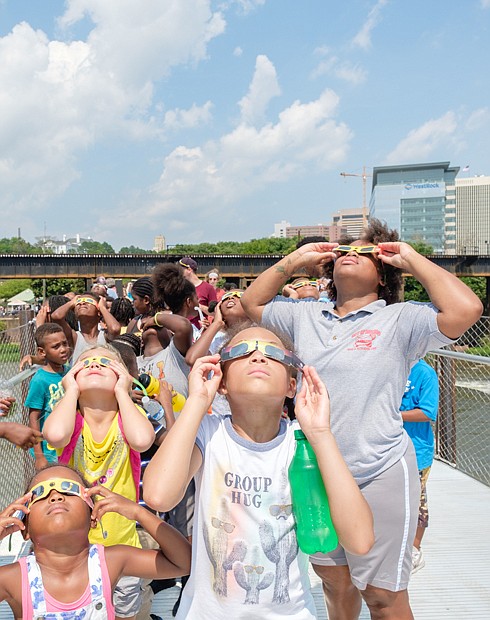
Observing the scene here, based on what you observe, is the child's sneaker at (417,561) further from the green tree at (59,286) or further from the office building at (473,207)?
the office building at (473,207)

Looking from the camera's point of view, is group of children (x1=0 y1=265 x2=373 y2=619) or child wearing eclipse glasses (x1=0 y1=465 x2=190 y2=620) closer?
group of children (x1=0 y1=265 x2=373 y2=619)

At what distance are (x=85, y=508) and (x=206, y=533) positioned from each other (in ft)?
1.40

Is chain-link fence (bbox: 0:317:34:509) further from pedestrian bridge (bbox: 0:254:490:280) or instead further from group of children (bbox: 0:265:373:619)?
pedestrian bridge (bbox: 0:254:490:280)

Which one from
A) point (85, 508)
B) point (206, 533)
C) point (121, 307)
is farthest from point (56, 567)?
point (121, 307)

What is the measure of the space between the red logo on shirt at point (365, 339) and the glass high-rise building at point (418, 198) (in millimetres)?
175010

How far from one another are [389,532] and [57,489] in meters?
1.23

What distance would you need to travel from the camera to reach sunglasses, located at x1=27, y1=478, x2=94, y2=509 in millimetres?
1978

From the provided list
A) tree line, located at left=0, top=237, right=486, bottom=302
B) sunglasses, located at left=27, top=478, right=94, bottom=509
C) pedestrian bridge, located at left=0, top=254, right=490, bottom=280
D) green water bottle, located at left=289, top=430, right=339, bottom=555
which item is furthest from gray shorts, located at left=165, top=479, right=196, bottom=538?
pedestrian bridge, located at left=0, top=254, right=490, bottom=280

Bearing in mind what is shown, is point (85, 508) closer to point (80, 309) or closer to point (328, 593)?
point (328, 593)

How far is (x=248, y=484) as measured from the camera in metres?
1.89

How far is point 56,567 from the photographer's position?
1.99 metres

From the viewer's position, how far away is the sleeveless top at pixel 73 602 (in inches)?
76.5

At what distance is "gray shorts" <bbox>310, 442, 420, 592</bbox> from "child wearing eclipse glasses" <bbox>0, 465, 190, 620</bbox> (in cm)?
71

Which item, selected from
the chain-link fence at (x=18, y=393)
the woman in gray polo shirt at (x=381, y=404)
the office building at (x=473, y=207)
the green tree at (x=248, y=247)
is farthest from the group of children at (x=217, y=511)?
the office building at (x=473, y=207)
